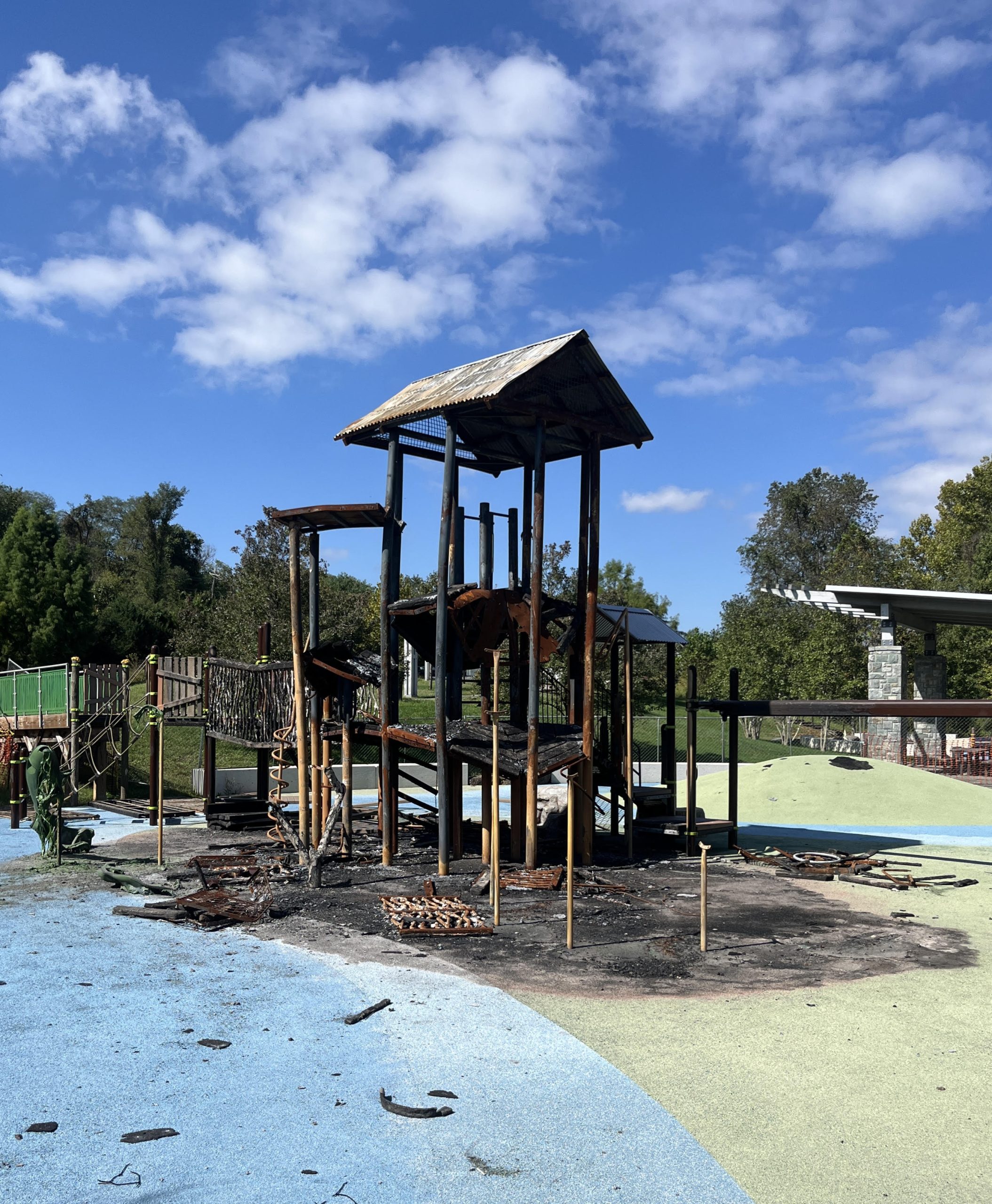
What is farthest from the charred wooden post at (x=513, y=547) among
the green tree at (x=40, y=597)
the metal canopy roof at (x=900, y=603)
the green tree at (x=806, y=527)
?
the green tree at (x=806, y=527)

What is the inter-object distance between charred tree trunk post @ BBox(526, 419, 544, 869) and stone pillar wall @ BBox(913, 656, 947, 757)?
20658mm

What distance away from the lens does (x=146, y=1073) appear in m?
7.25

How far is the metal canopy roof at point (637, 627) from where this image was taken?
18.8 meters

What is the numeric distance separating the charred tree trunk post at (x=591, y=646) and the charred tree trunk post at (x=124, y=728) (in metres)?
13.2

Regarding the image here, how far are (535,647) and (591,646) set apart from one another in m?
1.55

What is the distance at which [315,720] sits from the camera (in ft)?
57.4

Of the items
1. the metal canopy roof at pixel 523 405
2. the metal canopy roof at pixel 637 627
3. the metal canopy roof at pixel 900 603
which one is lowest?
the metal canopy roof at pixel 637 627

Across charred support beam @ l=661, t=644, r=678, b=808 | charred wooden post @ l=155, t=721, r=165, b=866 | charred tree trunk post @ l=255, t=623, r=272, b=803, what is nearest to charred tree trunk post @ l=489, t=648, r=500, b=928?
charred wooden post @ l=155, t=721, r=165, b=866

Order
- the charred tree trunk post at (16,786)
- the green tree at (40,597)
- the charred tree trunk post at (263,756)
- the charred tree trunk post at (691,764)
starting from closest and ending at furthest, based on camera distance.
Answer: the charred tree trunk post at (691,764)
the charred tree trunk post at (263,756)
the charred tree trunk post at (16,786)
the green tree at (40,597)

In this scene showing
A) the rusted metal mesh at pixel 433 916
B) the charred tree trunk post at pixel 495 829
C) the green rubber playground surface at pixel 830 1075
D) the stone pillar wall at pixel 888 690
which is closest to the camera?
the green rubber playground surface at pixel 830 1075

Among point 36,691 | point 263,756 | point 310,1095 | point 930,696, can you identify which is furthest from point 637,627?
point 930,696

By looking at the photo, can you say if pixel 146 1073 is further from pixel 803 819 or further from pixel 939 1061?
pixel 803 819

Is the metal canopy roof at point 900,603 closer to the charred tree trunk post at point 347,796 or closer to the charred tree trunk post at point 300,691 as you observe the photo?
the charred tree trunk post at point 347,796

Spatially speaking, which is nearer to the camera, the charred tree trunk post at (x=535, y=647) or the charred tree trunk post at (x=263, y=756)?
the charred tree trunk post at (x=535, y=647)
